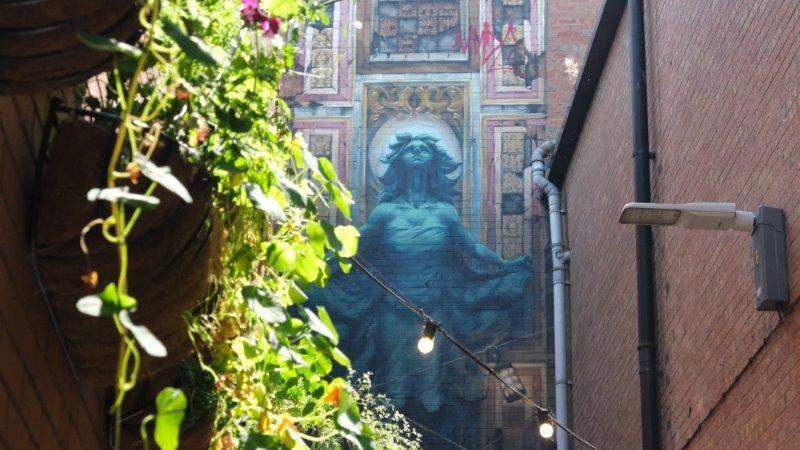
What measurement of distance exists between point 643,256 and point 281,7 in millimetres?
7697

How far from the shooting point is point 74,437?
3.43 meters

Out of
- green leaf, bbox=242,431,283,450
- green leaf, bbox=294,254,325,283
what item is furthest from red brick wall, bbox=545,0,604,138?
green leaf, bbox=242,431,283,450

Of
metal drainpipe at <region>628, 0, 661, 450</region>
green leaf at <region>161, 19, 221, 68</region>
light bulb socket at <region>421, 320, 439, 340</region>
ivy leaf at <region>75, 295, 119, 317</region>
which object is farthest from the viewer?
light bulb socket at <region>421, 320, 439, 340</region>

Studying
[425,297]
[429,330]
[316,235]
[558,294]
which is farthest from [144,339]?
[425,297]

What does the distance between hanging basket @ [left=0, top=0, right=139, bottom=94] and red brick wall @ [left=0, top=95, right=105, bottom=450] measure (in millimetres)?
301

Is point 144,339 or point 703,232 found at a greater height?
point 703,232

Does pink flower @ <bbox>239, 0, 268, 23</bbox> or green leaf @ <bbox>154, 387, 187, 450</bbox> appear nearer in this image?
green leaf @ <bbox>154, 387, 187, 450</bbox>

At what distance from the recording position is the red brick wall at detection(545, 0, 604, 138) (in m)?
17.5

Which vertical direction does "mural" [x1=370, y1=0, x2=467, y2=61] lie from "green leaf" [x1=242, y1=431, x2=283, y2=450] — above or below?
above

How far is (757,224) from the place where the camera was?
22.7 feet

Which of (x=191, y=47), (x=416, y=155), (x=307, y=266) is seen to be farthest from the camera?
(x=416, y=155)

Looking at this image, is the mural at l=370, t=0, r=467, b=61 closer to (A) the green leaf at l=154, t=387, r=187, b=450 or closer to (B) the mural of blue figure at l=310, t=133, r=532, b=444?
(B) the mural of blue figure at l=310, t=133, r=532, b=444

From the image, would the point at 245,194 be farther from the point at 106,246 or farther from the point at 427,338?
the point at 427,338

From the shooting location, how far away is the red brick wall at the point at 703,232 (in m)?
6.94
